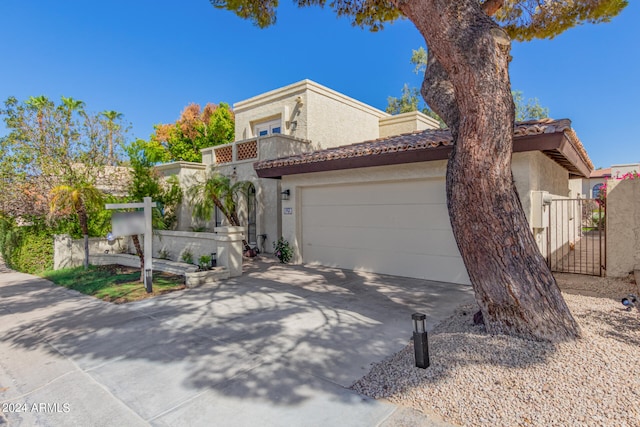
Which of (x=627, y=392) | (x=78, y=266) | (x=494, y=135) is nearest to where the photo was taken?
(x=627, y=392)

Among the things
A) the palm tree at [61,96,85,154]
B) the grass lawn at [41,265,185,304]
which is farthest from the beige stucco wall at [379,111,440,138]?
the palm tree at [61,96,85,154]

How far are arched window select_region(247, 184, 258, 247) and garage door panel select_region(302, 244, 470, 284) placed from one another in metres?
4.45

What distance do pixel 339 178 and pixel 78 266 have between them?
384 inches

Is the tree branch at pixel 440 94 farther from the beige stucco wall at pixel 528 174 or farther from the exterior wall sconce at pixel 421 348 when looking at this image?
the beige stucco wall at pixel 528 174

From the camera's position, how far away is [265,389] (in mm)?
3621

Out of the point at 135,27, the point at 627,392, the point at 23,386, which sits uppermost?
the point at 135,27

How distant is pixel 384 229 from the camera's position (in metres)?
9.70

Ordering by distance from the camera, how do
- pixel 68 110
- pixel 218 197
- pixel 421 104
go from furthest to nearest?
1. pixel 421 104
2. pixel 218 197
3. pixel 68 110

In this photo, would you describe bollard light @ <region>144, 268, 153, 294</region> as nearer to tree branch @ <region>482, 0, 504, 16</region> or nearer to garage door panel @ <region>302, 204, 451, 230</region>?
garage door panel @ <region>302, 204, 451, 230</region>

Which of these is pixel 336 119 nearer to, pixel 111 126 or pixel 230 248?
pixel 230 248

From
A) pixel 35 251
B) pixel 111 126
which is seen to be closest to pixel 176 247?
pixel 111 126

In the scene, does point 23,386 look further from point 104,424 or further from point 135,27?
point 135,27

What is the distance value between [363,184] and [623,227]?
651cm

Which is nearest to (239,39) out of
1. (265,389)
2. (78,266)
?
(78,266)
